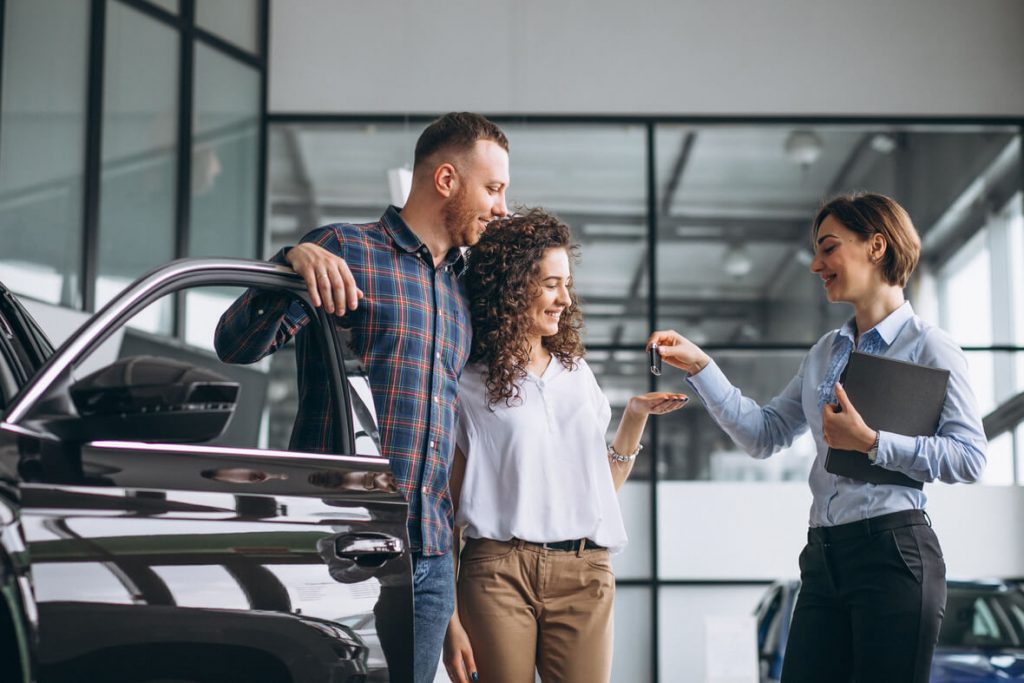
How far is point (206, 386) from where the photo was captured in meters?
1.51

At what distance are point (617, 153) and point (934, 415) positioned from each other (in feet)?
15.8

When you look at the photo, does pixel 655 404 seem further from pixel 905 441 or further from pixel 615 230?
pixel 615 230

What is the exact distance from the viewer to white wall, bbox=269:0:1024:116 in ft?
22.8

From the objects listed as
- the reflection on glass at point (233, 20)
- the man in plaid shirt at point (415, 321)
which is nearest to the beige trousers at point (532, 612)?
the man in plaid shirt at point (415, 321)

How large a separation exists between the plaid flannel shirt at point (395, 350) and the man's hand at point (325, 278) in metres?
0.05

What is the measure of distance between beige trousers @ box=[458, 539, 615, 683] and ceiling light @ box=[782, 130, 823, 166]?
5104mm

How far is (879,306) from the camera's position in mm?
2473

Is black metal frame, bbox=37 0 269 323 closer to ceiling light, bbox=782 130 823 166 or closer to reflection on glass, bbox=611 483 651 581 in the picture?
reflection on glass, bbox=611 483 651 581

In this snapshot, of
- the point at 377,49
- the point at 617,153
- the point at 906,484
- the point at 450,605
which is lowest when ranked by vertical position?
the point at 450,605

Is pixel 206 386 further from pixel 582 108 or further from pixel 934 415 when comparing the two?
pixel 582 108

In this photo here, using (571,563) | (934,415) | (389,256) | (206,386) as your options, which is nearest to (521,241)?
(389,256)

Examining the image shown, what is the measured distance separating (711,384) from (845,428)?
1.66 ft

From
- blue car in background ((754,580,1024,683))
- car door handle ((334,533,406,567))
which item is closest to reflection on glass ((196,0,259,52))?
blue car in background ((754,580,1024,683))

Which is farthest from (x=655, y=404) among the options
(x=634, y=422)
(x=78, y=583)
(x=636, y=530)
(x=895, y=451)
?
(x=636, y=530)
